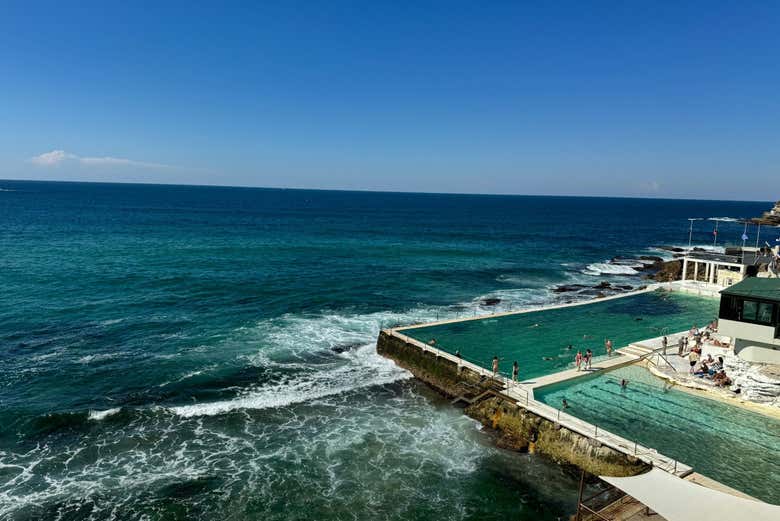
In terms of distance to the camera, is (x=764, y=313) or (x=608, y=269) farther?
(x=608, y=269)

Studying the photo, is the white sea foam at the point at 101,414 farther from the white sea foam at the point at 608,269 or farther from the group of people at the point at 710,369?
the white sea foam at the point at 608,269

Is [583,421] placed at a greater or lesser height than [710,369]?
lesser

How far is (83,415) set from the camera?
24.8 m

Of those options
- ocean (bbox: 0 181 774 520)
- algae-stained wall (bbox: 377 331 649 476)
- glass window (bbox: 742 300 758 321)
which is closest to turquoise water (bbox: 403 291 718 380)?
algae-stained wall (bbox: 377 331 649 476)

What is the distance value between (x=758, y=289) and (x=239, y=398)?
96.5 feet

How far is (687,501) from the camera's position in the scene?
13758mm

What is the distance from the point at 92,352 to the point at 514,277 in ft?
161

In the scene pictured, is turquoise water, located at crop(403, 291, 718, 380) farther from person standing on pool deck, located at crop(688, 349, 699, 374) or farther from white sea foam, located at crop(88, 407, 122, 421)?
white sea foam, located at crop(88, 407, 122, 421)

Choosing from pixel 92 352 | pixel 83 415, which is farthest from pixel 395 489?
pixel 92 352

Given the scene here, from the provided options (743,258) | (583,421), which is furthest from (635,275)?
(583,421)

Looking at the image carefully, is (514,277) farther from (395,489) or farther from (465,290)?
(395,489)

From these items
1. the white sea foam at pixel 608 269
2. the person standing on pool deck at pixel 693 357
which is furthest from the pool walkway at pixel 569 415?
the white sea foam at pixel 608 269

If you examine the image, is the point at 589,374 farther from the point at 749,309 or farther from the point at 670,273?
the point at 670,273

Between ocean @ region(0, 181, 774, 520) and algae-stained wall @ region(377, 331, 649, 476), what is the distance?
72 centimetres
